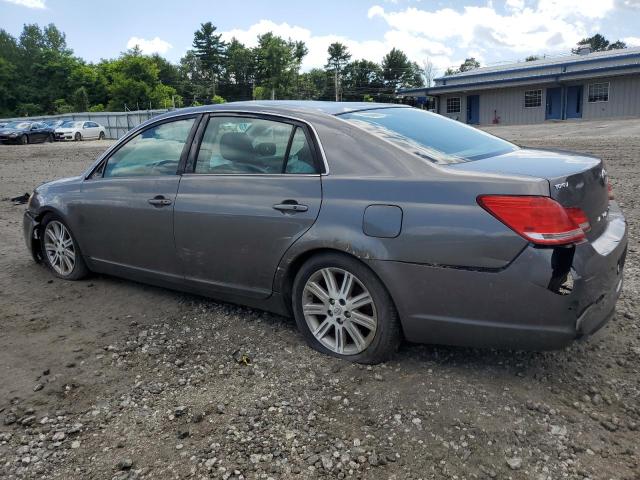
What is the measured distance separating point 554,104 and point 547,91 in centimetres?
103

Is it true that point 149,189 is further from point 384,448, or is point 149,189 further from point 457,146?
point 384,448

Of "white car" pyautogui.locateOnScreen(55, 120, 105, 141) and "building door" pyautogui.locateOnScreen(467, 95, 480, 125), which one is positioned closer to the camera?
"white car" pyautogui.locateOnScreen(55, 120, 105, 141)

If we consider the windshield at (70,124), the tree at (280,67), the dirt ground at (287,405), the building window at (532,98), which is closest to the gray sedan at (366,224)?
the dirt ground at (287,405)

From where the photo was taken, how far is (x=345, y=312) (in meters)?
3.37

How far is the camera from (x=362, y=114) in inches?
149

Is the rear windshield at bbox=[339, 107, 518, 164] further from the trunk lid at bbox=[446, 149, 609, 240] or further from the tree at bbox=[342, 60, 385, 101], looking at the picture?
the tree at bbox=[342, 60, 385, 101]

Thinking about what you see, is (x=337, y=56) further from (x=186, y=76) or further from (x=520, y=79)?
(x=520, y=79)

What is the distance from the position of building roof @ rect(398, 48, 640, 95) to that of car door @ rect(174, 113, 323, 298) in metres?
36.5

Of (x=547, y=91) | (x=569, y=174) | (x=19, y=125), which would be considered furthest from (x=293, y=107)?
(x=547, y=91)

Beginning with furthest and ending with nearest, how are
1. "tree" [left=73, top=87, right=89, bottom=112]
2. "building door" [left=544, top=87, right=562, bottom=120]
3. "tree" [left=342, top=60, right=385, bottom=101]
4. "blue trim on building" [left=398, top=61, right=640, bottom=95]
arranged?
"tree" [left=342, top=60, right=385, bottom=101]
"tree" [left=73, top=87, right=89, bottom=112]
"building door" [left=544, top=87, right=562, bottom=120]
"blue trim on building" [left=398, top=61, right=640, bottom=95]

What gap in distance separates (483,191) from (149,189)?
2539 millimetres

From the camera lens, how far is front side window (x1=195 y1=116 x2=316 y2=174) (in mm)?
3600

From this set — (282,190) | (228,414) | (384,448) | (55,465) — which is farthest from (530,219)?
(55,465)

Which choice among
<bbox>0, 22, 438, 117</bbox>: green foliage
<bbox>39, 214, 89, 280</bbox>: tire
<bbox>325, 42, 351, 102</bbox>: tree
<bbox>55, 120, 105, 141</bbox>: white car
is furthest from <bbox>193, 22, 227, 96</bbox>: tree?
<bbox>39, 214, 89, 280</bbox>: tire
